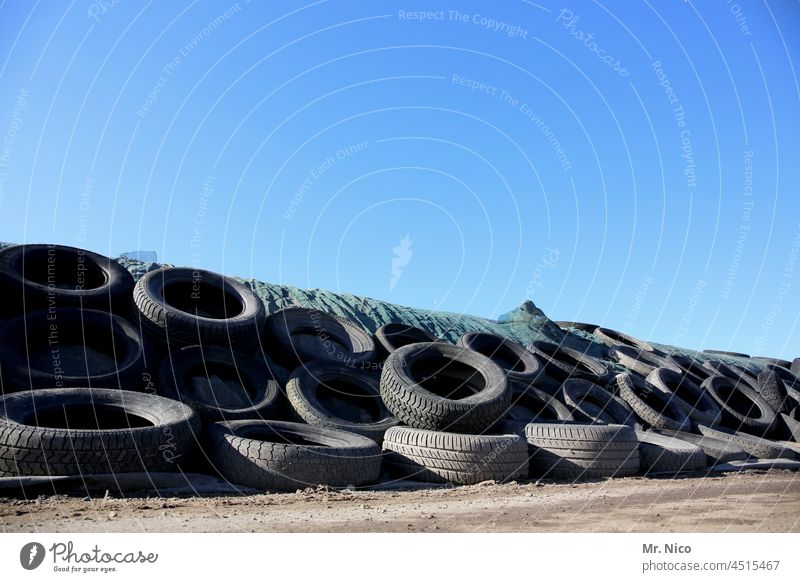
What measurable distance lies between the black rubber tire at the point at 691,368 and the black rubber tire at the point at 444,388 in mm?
12058

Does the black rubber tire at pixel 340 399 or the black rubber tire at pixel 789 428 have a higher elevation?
the black rubber tire at pixel 340 399

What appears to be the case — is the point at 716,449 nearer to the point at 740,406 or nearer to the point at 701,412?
the point at 701,412

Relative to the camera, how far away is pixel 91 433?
734 cm

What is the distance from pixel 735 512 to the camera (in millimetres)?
7684

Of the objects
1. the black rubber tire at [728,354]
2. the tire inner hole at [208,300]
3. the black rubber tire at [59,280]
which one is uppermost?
the black rubber tire at [59,280]

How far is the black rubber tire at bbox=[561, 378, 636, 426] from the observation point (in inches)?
611

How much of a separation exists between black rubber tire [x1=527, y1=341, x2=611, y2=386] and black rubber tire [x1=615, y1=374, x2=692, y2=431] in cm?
64

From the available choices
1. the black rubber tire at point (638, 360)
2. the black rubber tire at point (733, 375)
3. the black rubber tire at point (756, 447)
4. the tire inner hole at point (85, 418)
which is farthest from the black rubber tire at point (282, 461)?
the black rubber tire at point (733, 375)

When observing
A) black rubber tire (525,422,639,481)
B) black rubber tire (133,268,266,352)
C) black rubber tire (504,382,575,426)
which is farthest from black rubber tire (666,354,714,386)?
black rubber tire (133,268,266,352)

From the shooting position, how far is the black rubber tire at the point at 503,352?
16808 millimetres

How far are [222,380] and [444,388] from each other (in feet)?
16.3

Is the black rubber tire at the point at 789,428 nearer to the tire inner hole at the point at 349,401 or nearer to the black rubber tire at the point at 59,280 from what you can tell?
the tire inner hole at the point at 349,401
